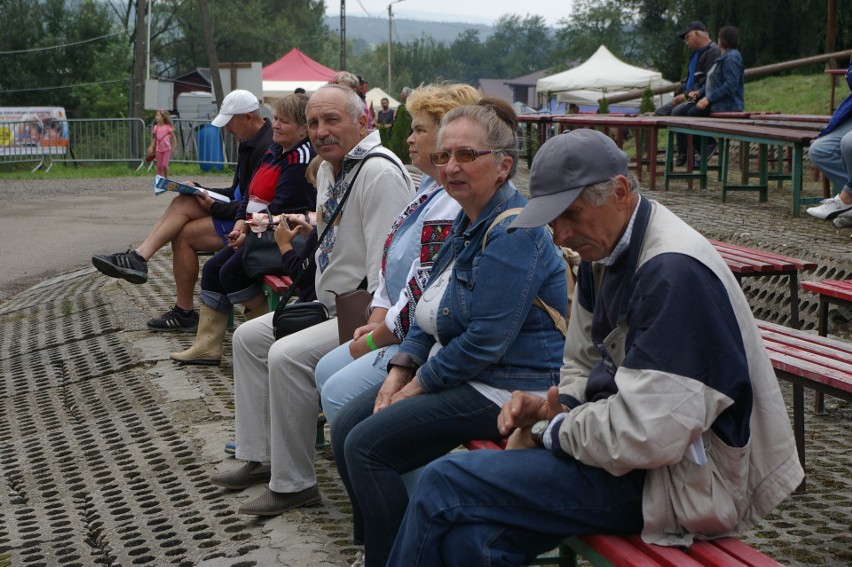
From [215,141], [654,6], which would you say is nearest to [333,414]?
Result: [215,141]

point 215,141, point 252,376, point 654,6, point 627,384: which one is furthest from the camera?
point 654,6

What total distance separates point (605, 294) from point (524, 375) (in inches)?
28.7

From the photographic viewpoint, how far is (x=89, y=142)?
92.1 ft

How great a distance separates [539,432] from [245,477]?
2291 mm

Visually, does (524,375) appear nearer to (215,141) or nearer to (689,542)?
(689,542)

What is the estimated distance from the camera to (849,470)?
4598mm

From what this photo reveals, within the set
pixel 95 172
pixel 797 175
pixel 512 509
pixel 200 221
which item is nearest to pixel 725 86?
pixel 797 175

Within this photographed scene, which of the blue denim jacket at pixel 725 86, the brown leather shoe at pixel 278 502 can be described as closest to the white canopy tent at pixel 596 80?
the blue denim jacket at pixel 725 86

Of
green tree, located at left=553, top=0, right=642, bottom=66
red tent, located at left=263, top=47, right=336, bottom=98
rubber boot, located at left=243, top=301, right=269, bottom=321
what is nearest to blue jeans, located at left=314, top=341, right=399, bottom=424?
rubber boot, located at left=243, top=301, right=269, bottom=321

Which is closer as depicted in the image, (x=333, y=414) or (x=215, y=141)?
(x=333, y=414)

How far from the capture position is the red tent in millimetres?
48000

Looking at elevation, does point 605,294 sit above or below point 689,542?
above

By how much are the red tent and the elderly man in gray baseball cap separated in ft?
149

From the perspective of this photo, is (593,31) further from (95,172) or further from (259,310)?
(259,310)
